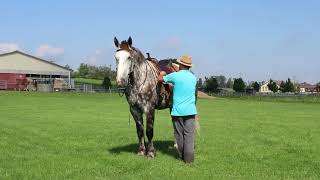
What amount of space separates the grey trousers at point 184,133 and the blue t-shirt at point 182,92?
0.54 feet

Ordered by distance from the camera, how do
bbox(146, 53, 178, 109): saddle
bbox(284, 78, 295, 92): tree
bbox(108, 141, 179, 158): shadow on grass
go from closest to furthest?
bbox(146, 53, 178, 109): saddle, bbox(108, 141, 179, 158): shadow on grass, bbox(284, 78, 295, 92): tree

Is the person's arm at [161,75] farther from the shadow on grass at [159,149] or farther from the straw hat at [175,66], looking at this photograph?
the shadow on grass at [159,149]

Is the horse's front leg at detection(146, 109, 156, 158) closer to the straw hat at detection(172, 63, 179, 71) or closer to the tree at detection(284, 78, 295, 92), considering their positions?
the straw hat at detection(172, 63, 179, 71)

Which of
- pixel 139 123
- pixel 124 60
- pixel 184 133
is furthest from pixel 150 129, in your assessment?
pixel 124 60

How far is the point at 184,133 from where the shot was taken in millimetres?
11633

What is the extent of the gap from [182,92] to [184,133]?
88cm

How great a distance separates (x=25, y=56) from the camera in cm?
10888

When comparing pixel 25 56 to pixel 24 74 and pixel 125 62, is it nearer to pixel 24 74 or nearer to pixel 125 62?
pixel 24 74

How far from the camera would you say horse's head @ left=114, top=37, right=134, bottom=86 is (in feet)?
35.7

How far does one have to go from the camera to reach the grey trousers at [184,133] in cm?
1140

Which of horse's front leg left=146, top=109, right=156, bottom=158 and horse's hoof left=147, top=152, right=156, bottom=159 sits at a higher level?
horse's front leg left=146, top=109, right=156, bottom=158

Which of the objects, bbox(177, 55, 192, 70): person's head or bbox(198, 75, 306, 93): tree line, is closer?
bbox(177, 55, 192, 70): person's head

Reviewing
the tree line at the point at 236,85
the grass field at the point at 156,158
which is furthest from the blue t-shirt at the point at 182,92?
the tree line at the point at 236,85

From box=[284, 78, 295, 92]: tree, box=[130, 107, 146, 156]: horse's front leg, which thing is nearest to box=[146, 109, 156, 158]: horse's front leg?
box=[130, 107, 146, 156]: horse's front leg
